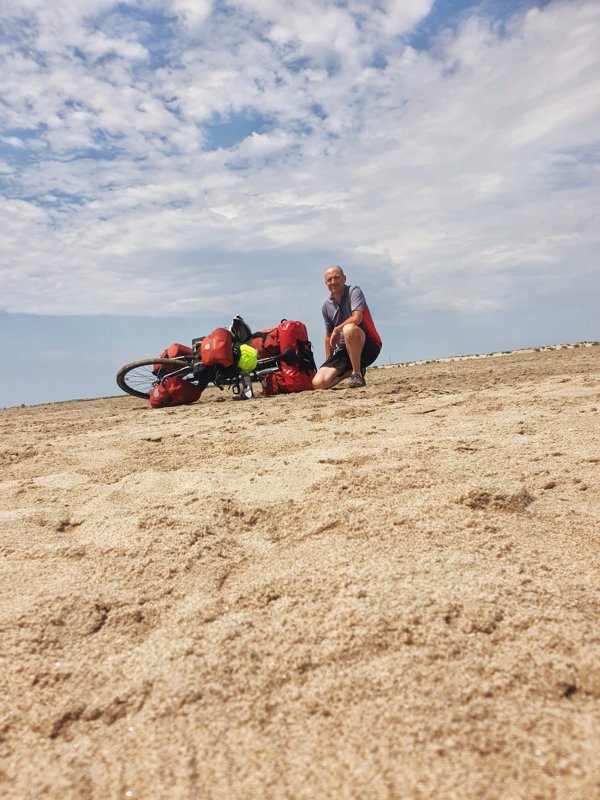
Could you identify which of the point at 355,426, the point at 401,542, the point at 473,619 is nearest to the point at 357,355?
the point at 355,426

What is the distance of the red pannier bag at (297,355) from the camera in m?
5.93

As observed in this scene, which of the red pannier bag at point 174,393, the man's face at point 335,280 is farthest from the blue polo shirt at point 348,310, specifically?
the red pannier bag at point 174,393

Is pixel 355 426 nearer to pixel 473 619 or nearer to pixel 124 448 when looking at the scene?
pixel 124 448

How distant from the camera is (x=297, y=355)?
19.6 feet

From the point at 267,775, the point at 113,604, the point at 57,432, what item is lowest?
the point at 267,775

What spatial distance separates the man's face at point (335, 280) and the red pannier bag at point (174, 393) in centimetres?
171

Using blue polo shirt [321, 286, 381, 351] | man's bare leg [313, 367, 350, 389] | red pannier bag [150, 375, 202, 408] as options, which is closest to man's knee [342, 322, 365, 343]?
blue polo shirt [321, 286, 381, 351]

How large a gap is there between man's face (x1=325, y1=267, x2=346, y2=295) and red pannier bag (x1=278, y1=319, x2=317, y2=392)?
18.7 inches

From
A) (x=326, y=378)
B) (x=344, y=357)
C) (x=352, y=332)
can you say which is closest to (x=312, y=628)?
(x=352, y=332)

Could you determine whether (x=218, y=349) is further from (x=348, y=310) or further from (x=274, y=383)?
(x=348, y=310)

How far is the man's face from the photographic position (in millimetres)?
5898

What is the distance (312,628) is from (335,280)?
4903 millimetres

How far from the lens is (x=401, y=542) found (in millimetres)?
1714

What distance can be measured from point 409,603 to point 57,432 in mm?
3723
